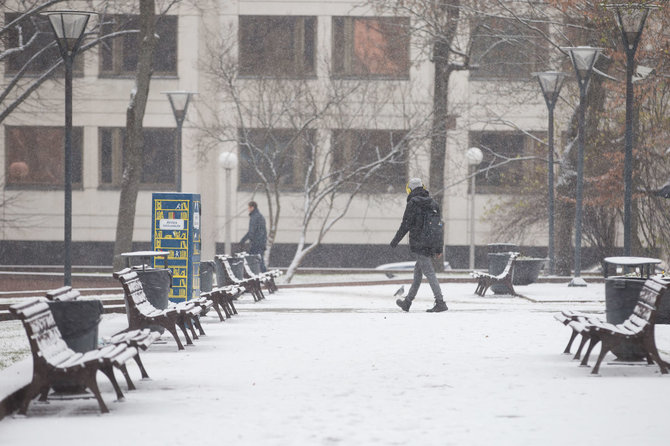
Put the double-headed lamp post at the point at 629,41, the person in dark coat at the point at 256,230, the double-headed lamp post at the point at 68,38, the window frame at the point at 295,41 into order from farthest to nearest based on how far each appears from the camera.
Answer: the window frame at the point at 295,41, the person in dark coat at the point at 256,230, the double-headed lamp post at the point at 629,41, the double-headed lamp post at the point at 68,38

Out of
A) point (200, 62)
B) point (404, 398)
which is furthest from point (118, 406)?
point (200, 62)

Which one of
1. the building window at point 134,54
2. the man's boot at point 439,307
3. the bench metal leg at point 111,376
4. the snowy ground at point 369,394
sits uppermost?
the building window at point 134,54

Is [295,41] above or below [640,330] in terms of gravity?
above

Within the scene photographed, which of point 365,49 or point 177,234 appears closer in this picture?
point 177,234

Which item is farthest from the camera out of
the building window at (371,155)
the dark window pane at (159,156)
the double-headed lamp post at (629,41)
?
the dark window pane at (159,156)

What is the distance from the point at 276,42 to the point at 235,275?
71.9 ft

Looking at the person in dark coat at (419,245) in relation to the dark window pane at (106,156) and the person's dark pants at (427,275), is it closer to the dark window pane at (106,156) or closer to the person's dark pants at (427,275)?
the person's dark pants at (427,275)

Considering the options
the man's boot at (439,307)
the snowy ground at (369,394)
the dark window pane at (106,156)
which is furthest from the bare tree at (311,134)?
the snowy ground at (369,394)

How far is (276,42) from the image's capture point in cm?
4259

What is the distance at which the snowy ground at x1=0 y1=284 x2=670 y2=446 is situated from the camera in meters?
8.13

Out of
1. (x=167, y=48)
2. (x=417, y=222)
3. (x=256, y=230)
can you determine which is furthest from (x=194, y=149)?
(x=417, y=222)

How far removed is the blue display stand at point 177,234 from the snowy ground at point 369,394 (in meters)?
0.84

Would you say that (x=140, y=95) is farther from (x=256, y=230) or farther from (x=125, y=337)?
(x=125, y=337)

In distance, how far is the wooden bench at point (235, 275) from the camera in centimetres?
2080
